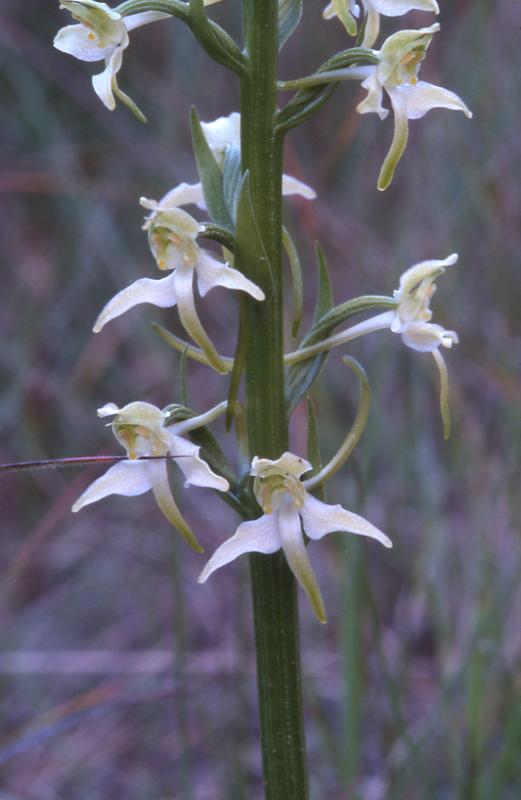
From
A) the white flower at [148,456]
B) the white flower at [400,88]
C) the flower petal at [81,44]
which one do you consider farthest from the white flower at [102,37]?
the white flower at [148,456]

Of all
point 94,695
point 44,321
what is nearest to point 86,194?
point 44,321

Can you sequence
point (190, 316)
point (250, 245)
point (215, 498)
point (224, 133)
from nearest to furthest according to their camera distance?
point (250, 245) < point (190, 316) < point (224, 133) < point (215, 498)

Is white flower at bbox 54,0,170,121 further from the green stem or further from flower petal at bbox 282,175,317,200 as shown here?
flower petal at bbox 282,175,317,200

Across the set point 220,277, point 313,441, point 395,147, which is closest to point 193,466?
point 313,441

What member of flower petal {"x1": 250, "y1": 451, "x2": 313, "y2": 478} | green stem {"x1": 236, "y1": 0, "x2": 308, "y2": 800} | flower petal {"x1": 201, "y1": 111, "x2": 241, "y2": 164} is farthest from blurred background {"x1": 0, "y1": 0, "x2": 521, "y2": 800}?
flower petal {"x1": 201, "y1": 111, "x2": 241, "y2": 164}

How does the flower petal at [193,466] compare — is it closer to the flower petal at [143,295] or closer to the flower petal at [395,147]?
the flower petal at [143,295]

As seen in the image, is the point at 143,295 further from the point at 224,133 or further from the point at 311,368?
the point at 224,133
